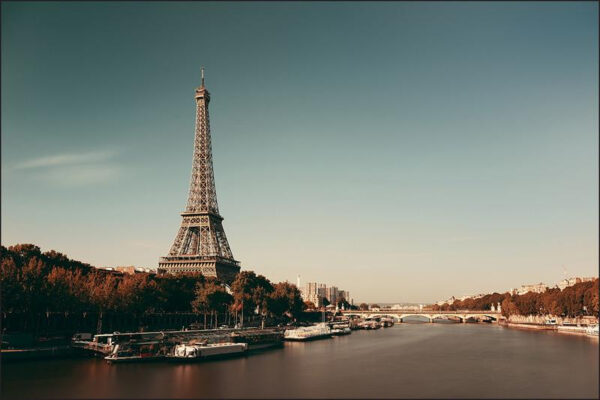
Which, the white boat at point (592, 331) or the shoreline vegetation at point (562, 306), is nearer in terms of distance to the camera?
the white boat at point (592, 331)

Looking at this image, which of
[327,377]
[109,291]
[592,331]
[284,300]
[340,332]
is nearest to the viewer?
[327,377]

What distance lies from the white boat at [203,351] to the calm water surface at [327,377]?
1817 mm

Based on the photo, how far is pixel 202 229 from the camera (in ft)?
378

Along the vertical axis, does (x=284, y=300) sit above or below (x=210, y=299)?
below

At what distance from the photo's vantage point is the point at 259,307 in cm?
11038

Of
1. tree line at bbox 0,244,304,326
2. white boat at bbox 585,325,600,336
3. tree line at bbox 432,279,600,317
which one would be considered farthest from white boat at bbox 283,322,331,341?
tree line at bbox 432,279,600,317

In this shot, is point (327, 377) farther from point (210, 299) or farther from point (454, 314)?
point (454, 314)

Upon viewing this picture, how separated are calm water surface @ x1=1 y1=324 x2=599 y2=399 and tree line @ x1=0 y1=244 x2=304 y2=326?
12207mm

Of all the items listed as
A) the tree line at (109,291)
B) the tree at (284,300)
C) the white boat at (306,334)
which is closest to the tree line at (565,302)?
the white boat at (306,334)

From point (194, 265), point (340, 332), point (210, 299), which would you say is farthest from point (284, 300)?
point (210, 299)

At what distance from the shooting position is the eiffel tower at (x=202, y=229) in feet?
363

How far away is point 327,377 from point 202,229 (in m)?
74.6

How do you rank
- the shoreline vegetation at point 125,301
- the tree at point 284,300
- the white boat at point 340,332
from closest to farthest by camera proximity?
the shoreline vegetation at point 125,301, the white boat at point 340,332, the tree at point 284,300

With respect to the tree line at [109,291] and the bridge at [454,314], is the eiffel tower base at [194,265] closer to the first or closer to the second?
the tree line at [109,291]
